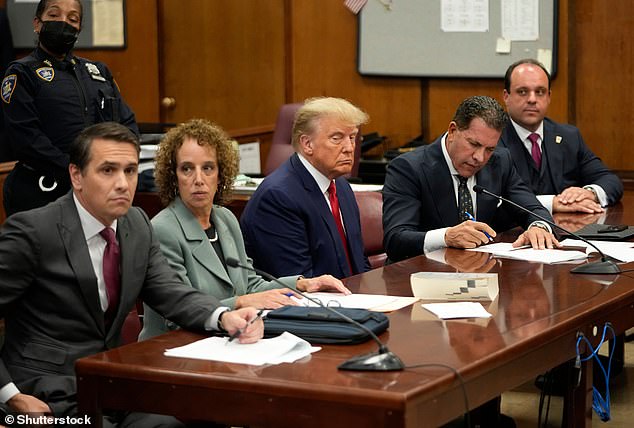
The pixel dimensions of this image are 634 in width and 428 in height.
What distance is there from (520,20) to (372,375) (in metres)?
4.98

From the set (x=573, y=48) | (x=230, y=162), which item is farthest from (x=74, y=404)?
(x=573, y=48)

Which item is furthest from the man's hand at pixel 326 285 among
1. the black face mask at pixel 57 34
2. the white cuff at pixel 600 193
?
the white cuff at pixel 600 193

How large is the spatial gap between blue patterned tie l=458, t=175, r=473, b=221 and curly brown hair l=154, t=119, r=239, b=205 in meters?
1.18

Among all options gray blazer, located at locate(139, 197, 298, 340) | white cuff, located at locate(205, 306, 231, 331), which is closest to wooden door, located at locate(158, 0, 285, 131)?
A: gray blazer, located at locate(139, 197, 298, 340)

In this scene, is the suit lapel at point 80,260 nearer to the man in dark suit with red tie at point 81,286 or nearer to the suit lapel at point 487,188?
the man in dark suit with red tie at point 81,286

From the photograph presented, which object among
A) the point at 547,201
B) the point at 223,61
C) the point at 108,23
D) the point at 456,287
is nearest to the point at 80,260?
the point at 456,287

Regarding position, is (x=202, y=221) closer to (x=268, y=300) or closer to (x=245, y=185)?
(x=268, y=300)

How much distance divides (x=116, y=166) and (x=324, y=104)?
1276 mm

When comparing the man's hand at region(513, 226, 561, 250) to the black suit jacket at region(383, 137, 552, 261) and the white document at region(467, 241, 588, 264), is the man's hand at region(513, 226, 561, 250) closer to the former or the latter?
the white document at region(467, 241, 588, 264)

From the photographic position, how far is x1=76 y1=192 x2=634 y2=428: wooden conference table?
2250 mm

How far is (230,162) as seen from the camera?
143 inches

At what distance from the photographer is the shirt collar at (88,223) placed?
2936 millimetres

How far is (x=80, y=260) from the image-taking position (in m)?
2.87

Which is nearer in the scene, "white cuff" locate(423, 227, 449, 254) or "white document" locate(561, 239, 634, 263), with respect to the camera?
"white document" locate(561, 239, 634, 263)
